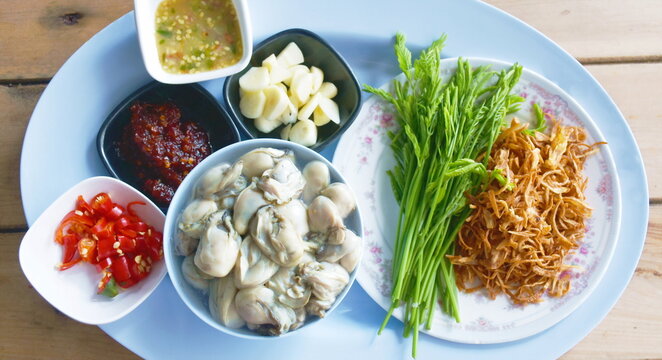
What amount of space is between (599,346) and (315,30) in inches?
65.7

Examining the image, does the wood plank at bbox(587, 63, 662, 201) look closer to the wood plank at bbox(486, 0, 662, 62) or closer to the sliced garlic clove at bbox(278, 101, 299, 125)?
the wood plank at bbox(486, 0, 662, 62)

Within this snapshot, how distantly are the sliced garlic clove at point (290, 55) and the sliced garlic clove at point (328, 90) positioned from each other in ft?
0.42

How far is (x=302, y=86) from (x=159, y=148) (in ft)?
1.71

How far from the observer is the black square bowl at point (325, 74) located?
6.19ft

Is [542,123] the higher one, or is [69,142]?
[542,123]

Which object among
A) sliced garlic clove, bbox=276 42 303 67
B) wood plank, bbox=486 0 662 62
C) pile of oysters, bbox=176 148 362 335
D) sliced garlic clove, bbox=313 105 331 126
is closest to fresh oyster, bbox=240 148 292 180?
pile of oysters, bbox=176 148 362 335

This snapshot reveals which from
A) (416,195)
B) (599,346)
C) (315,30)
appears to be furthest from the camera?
(599,346)

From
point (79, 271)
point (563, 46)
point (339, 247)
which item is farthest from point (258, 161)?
point (563, 46)

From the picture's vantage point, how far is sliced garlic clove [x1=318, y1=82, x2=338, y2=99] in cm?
195

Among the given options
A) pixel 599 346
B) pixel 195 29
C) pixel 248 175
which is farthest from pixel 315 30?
pixel 599 346

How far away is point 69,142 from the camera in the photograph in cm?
190

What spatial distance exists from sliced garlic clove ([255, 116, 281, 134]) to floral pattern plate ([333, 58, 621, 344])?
250mm

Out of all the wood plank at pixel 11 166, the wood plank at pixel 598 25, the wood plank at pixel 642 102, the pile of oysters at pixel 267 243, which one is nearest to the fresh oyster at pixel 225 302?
the pile of oysters at pixel 267 243

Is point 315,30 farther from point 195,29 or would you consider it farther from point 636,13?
point 636,13
